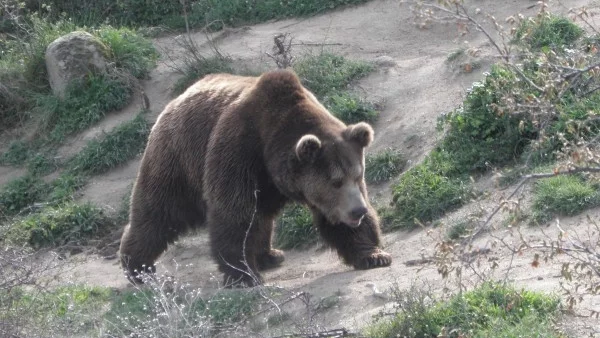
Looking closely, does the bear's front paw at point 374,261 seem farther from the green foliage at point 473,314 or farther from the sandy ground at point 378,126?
the green foliage at point 473,314

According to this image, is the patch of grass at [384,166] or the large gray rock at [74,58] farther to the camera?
the large gray rock at [74,58]

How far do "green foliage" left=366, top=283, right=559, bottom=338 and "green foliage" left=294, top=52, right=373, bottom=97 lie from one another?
5.68m

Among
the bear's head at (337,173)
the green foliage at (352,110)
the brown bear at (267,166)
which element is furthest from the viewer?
the green foliage at (352,110)

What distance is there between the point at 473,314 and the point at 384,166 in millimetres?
4271

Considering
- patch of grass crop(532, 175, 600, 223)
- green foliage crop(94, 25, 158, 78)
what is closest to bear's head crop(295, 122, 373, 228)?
patch of grass crop(532, 175, 600, 223)

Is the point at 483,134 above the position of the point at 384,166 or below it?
above

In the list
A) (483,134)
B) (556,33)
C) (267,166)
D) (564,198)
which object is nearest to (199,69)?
(483,134)

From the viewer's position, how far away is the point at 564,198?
8.57 metres

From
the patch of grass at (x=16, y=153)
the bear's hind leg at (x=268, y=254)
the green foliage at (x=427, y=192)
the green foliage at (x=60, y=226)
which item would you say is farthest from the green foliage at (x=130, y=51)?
the green foliage at (x=427, y=192)

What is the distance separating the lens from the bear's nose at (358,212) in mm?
8555

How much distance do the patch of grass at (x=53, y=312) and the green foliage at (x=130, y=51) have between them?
18.0ft

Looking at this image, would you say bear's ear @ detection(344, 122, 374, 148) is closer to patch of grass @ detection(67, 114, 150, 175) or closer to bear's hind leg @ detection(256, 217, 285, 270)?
bear's hind leg @ detection(256, 217, 285, 270)

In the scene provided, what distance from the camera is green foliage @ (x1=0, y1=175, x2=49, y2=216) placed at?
12523 mm

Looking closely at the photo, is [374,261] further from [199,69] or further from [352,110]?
[199,69]
